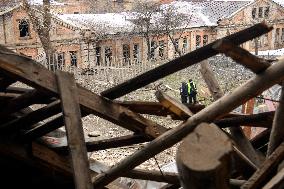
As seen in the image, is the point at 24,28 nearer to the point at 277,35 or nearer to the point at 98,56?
the point at 98,56

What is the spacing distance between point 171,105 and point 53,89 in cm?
67

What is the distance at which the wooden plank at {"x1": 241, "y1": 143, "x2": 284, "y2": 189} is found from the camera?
6.69 feet

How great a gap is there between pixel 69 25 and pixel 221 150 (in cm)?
2512

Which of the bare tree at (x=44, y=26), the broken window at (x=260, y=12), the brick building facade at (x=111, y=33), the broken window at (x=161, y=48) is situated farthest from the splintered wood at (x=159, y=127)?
the broken window at (x=260, y=12)

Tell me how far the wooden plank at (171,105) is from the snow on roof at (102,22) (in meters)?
24.2

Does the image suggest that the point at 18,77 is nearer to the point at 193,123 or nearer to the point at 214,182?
the point at 193,123

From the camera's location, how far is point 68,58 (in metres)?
26.2

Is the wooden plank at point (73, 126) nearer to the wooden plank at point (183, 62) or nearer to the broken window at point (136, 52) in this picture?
the wooden plank at point (183, 62)

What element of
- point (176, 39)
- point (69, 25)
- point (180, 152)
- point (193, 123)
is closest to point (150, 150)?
point (193, 123)

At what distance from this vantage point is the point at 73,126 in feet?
7.55

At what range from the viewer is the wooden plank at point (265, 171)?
6.69 feet

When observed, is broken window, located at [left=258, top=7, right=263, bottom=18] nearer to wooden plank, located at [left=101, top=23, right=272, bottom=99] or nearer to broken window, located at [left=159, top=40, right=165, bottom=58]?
broken window, located at [left=159, top=40, right=165, bottom=58]

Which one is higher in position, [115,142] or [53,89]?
[53,89]

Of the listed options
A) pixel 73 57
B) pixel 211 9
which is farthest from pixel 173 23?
pixel 73 57
